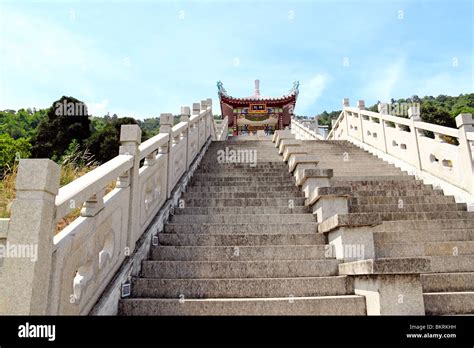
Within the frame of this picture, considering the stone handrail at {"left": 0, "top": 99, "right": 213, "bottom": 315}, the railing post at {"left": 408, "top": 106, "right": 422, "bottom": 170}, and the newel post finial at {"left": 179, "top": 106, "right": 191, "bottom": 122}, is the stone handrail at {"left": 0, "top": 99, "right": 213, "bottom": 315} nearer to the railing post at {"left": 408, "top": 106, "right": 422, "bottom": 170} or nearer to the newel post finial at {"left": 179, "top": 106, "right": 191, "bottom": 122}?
the newel post finial at {"left": 179, "top": 106, "right": 191, "bottom": 122}

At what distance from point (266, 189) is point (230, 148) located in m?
4.77

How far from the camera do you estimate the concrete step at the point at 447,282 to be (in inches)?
135

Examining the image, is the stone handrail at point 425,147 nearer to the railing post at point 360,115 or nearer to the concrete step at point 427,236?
the railing post at point 360,115

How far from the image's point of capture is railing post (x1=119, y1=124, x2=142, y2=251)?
376 cm

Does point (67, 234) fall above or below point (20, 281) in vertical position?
above

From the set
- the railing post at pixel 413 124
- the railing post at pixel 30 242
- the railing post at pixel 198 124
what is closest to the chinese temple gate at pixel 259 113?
the railing post at pixel 198 124

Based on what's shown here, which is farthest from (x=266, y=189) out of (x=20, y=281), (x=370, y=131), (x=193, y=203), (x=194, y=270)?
(x=370, y=131)

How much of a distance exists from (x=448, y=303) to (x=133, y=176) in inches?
149

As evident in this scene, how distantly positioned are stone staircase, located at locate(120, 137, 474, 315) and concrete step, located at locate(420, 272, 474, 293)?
1 centimetres

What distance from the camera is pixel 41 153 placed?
20.9 m

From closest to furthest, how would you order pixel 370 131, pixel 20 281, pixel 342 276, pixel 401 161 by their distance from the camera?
Answer: pixel 20 281 → pixel 342 276 → pixel 401 161 → pixel 370 131

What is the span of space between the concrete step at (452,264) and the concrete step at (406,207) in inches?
54.5

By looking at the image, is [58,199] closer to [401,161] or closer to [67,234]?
[67,234]

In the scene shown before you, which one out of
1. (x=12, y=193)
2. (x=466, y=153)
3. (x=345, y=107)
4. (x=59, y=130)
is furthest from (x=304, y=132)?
(x=59, y=130)
